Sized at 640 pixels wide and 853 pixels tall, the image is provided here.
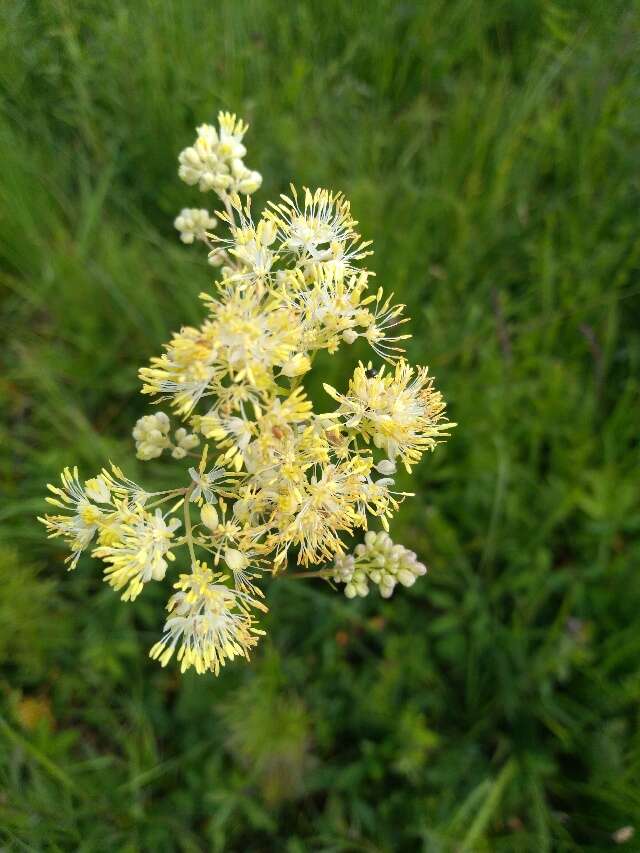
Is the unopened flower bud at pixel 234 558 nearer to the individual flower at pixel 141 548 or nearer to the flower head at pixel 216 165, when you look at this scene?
the individual flower at pixel 141 548

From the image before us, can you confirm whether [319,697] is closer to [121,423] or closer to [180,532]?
[180,532]

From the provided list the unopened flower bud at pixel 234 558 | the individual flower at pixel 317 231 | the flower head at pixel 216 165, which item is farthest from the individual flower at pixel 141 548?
the flower head at pixel 216 165

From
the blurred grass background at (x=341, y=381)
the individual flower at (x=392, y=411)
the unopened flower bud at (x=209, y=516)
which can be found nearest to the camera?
the unopened flower bud at (x=209, y=516)

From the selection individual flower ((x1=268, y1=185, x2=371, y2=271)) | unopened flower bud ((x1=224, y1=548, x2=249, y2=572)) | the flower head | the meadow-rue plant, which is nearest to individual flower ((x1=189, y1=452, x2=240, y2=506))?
the meadow-rue plant

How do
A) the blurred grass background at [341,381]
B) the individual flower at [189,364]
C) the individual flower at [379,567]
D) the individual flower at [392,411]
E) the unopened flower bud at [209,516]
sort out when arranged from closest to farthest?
the individual flower at [189,364] → the unopened flower bud at [209,516] → the individual flower at [392,411] → the individual flower at [379,567] → the blurred grass background at [341,381]

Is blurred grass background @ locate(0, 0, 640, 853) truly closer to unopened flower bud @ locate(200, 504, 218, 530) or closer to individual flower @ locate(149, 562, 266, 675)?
individual flower @ locate(149, 562, 266, 675)

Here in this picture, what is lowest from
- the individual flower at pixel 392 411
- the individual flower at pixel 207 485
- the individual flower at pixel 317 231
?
the individual flower at pixel 207 485
